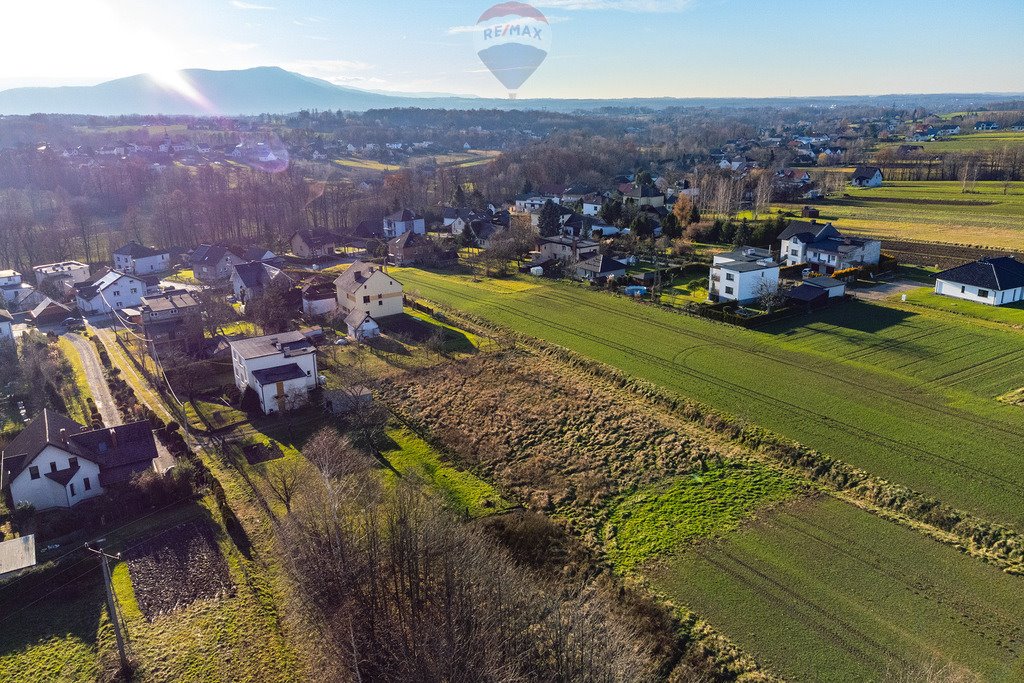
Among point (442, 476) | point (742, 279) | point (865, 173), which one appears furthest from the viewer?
point (865, 173)

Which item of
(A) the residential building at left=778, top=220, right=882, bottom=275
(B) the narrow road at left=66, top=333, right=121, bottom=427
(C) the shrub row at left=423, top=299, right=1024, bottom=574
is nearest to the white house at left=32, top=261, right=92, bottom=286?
(B) the narrow road at left=66, top=333, right=121, bottom=427

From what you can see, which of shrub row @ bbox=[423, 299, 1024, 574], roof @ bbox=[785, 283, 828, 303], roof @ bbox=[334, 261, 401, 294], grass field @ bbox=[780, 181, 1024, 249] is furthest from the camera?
grass field @ bbox=[780, 181, 1024, 249]

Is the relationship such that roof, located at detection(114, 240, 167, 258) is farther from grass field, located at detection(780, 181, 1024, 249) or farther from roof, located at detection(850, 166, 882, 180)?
roof, located at detection(850, 166, 882, 180)

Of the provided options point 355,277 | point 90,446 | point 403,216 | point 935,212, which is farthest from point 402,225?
point 935,212

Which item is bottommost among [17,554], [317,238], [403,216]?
[17,554]

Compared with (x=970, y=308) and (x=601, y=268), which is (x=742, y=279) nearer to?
(x=601, y=268)

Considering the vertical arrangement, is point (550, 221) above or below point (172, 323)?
above

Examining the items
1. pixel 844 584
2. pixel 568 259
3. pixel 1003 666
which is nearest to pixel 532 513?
pixel 844 584

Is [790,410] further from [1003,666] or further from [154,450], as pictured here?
[154,450]
